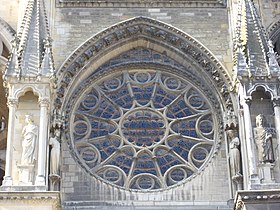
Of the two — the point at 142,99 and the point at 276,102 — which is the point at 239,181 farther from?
the point at 142,99

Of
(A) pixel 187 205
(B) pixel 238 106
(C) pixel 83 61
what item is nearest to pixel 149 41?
(C) pixel 83 61

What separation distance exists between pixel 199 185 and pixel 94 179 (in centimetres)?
187

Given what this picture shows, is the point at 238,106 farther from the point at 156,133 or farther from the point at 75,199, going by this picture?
the point at 75,199

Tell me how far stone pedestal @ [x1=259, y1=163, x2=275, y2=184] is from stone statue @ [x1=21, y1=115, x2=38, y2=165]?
3.79 meters

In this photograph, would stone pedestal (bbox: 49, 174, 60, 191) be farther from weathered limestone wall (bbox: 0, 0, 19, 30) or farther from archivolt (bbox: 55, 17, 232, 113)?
weathered limestone wall (bbox: 0, 0, 19, 30)

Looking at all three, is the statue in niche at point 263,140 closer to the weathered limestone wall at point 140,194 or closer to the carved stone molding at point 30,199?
the weathered limestone wall at point 140,194

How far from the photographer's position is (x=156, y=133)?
15078 millimetres

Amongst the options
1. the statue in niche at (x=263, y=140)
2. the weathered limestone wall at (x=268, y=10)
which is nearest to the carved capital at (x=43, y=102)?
the statue in niche at (x=263, y=140)

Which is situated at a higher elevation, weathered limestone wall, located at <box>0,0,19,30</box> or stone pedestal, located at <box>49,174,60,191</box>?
weathered limestone wall, located at <box>0,0,19,30</box>

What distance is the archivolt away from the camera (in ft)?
49.8

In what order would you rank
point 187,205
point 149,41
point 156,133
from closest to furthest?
point 187,205 < point 156,133 < point 149,41

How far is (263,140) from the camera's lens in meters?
13.7

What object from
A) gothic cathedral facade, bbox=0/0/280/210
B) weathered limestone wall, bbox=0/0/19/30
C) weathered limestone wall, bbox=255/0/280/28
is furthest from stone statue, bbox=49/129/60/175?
weathered limestone wall, bbox=255/0/280/28

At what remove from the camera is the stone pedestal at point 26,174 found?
43.2 feet
